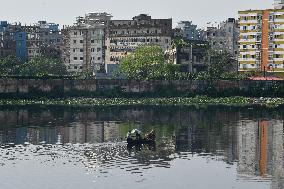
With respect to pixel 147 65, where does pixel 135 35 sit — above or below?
above

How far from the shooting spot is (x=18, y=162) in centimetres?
5294

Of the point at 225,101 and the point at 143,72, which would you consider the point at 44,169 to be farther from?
the point at 143,72

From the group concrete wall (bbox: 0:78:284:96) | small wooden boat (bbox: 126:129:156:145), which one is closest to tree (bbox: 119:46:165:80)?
concrete wall (bbox: 0:78:284:96)

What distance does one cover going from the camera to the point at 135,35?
516 ft

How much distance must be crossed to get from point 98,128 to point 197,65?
6835 centimetres

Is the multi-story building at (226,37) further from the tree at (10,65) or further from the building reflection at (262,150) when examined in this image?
the building reflection at (262,150)

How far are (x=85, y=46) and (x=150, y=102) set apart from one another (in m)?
53.0

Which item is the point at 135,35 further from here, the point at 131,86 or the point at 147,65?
the point at 131,86

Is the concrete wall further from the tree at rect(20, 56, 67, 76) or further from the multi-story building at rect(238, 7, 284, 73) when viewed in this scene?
the tree at rect(20, 56, 67, 76)

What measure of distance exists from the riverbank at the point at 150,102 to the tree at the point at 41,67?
96.1 ft

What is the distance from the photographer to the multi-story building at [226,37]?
159750 mm

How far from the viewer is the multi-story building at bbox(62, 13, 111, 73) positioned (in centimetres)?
16425

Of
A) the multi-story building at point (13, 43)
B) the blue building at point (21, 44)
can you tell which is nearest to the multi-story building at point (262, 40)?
the blue building at point (21, 44)

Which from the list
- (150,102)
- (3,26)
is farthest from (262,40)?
(3,26)
